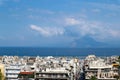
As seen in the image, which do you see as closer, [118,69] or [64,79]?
[64,79]

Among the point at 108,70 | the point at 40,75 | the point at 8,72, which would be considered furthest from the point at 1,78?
the point at 108,70

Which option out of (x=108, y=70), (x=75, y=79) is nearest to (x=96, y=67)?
(x=108, y=70)

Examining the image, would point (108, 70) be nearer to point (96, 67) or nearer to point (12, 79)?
point (96, 67)

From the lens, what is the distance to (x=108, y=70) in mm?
94812

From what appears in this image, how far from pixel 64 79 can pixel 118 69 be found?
14007 millimetres

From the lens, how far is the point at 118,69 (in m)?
96.2

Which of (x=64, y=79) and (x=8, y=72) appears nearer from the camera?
(x=64, y=79)

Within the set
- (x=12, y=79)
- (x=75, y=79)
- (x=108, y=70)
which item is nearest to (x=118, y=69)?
(x=108, y=70)

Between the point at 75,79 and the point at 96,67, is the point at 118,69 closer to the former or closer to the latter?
the point at 96,67

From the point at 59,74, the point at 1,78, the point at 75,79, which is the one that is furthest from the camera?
the point at 75,79

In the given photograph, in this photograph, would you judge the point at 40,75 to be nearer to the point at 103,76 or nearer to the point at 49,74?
the point at 49,74

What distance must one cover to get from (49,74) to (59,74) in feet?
5.34

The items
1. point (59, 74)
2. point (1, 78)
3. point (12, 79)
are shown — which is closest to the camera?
point (1, 78)

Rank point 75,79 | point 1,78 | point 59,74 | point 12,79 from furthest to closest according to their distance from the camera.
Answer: point 75,79, point 12,79, point 59,74, point 1,78
